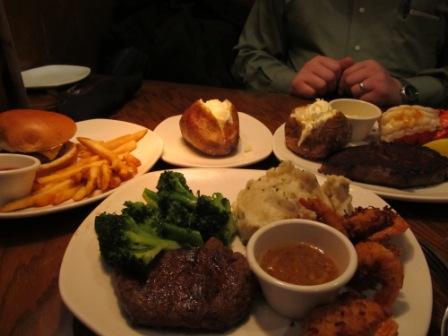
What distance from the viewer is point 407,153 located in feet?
6.74

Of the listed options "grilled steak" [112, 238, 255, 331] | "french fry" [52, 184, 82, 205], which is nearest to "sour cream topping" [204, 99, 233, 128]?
"french fry" [52, 184, 82, 205]

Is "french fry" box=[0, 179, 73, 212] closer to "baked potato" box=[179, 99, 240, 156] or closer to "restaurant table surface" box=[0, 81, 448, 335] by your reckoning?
"restaurant table surface" box=[0, 81, 448, 335]

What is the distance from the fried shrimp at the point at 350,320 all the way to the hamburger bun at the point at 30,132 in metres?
1.57

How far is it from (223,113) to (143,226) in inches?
43.9

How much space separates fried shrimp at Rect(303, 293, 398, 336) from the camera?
42.6 inches

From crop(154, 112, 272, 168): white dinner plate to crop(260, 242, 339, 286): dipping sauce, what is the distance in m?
0.87

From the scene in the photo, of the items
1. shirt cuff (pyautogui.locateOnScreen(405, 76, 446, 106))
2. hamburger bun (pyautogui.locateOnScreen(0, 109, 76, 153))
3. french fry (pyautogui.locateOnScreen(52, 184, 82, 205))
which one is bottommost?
shirt cuff (pyautogui.locateOnScreen(405, 76, 446, 106))

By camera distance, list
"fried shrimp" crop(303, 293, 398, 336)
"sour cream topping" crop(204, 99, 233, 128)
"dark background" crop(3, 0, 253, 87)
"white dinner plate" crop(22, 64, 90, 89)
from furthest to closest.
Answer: "dark background" crop(3, 0, 253, 87) → "white dinner plate" crop(22, 64, 90, 89) → "sour cream topping" crop(204, 99, 233, 128) → "fried shrimp" crop(303, 293, 398, 336)

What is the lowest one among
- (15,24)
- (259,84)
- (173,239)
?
(259,84)

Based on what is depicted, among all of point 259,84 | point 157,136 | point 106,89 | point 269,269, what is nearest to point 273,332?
point 269,269

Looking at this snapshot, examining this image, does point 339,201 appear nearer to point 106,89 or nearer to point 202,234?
point 202,234

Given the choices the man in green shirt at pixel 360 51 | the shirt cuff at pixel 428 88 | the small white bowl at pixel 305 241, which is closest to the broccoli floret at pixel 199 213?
the small white bowl at pixel 305 241

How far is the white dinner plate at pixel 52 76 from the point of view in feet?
9.55

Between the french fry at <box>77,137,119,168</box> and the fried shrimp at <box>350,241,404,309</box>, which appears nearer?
the fried shrimp at <box>350,241,404,309</box>
